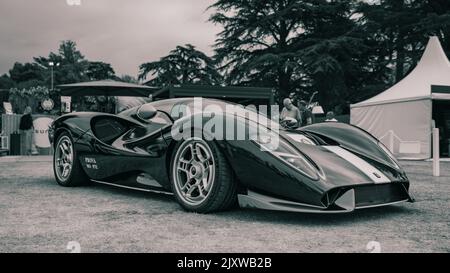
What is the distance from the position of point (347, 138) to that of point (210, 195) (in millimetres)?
1535

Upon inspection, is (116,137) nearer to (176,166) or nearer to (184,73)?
(176,166)

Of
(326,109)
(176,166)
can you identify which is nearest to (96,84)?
(176,166)

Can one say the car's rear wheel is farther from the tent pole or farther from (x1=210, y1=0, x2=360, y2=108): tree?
(x1=210, y1=0, x2=360, y2=108): tree

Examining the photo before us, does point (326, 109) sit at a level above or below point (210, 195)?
above

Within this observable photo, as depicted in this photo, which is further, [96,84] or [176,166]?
[96,84]

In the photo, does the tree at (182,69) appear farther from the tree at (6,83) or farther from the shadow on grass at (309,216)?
the tree at (6,83)

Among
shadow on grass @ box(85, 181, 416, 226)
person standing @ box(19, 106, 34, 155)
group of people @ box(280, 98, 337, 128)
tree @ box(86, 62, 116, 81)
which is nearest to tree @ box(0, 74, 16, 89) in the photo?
tree @ box(86, 62, 116, 81)

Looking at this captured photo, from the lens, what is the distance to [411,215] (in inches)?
140

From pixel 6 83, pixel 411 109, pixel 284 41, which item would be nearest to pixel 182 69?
pixel 284 41

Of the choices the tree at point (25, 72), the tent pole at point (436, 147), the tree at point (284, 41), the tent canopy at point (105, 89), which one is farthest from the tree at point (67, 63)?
the tent pole at point (436, 147)

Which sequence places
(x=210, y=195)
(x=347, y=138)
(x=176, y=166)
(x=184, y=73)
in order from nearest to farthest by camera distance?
(x=210, y=195) → (x=176, y=166) → (x=347, y=138) → (x=184, y=73)

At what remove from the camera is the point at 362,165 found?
361 centimetres

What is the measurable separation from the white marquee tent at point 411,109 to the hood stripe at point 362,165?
832 centimetres

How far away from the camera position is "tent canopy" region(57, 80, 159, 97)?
44.9ft
